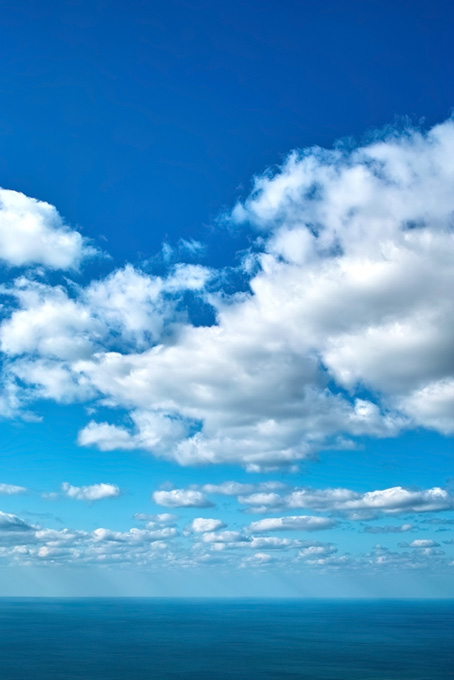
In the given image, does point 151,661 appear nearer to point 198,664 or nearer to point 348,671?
point 198,664

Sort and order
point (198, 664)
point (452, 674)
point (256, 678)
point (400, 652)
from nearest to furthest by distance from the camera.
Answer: point (256, 678), point (452, 674), point (198, 664), point (400, 652)


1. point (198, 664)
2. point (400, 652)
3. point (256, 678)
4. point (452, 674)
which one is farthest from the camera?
point (400, 652)

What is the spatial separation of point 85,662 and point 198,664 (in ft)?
112

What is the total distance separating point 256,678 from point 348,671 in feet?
92.9

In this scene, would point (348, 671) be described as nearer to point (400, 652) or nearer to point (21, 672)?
point (400, 652)

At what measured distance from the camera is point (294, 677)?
434 ft

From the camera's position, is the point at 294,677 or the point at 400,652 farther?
the point at 400,652

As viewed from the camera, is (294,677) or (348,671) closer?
(294,677)

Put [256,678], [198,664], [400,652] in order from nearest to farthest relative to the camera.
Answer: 1. [256,678]
2. [198,664]
3. [400,652]

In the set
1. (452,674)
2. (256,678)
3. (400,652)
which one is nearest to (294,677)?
(256,678)

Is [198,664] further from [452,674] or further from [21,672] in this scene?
[452,674]

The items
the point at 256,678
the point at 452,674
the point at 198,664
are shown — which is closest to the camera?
the point at 256,678

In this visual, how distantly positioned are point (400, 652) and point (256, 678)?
3279 inches

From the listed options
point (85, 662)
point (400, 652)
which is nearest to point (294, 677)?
point (85, 662)
